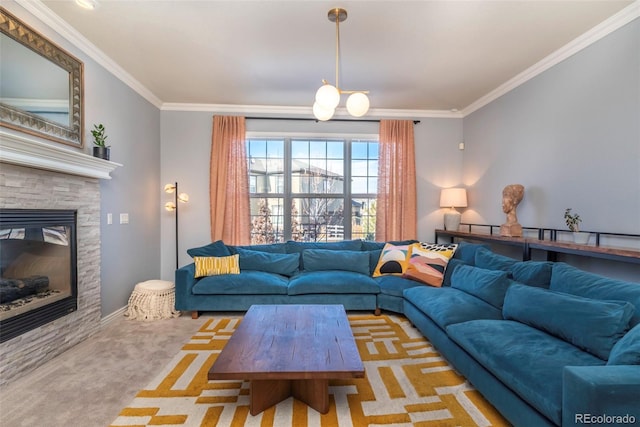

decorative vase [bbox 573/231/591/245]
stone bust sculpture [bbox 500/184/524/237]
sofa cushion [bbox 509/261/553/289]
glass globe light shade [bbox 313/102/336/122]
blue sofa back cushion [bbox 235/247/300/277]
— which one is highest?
glass globe light shade [bbox 313/102/336/122]

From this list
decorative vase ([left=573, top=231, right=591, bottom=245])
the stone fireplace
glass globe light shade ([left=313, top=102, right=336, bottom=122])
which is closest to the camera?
the stone fireplace

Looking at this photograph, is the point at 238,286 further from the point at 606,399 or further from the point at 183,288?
the point at 606,399

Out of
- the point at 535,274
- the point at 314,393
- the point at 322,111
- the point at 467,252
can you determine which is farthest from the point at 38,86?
the point at 467,252

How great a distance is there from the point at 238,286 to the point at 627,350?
296 centimetres

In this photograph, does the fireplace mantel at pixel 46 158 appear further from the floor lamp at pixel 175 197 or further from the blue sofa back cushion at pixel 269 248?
the blue sofa back cushion at pixel 269 248

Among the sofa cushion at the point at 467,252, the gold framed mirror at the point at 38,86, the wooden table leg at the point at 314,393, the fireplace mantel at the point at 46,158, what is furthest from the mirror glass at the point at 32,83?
the sofa cushion at the point at 467,252

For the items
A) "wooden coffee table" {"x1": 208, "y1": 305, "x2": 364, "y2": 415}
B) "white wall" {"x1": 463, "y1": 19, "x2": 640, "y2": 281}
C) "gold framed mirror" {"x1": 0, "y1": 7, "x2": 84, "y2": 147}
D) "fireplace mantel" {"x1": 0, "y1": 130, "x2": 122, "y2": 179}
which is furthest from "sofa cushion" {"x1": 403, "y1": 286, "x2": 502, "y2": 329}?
"gold framed mirror" {"x1": 0, "y1": 7, "x2": 84, "y2": 147}

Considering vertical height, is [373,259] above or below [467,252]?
below

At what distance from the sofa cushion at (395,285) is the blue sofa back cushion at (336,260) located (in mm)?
343

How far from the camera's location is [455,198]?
407 cm

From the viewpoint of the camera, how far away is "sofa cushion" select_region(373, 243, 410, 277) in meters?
3.54

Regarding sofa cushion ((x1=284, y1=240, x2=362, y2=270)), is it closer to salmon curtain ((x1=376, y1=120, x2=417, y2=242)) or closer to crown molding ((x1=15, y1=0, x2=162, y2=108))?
salmon curtain ((x1=376, y1=120, x2=417, y2=242))

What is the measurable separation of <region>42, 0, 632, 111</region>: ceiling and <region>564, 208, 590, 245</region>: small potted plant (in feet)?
5.09

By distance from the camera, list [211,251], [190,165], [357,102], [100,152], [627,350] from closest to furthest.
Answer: [627,350]
[357,102]
[100,152]
[211,251]
[190,165]
